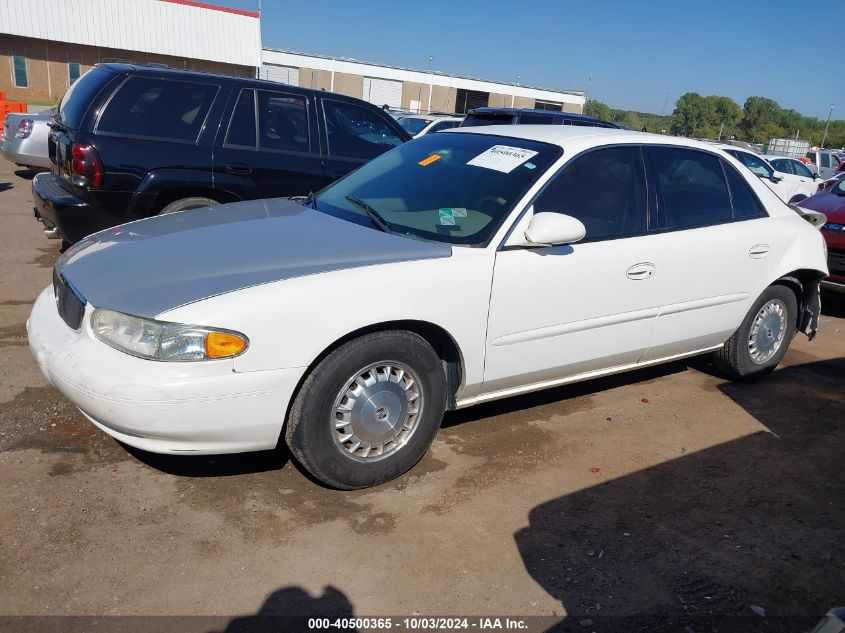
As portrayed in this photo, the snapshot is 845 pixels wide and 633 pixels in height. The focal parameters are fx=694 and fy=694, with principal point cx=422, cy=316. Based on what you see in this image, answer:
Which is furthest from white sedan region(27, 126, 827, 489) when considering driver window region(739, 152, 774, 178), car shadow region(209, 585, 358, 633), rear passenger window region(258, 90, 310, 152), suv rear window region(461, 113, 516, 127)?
driver window region(739, 152, 774, 178)

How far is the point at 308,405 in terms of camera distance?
298 cm

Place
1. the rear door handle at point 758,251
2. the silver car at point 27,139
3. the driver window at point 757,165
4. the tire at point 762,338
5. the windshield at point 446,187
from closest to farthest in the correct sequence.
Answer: the windshield at point 446,187, the rear door handle at point 758,251, the tire at point 762,338, the silver car at point 27,139, the driver window at point 757,165

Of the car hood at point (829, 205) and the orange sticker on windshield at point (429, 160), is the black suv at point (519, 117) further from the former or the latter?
the orange sticker on windshield at point (429, 160)

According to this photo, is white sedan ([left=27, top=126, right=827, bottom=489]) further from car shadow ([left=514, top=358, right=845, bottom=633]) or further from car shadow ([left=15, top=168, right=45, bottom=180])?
car shadow ([left=15, top=168, right=45, bottom=180])

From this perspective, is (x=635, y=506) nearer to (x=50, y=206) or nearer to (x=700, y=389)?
(x=700, y=389)

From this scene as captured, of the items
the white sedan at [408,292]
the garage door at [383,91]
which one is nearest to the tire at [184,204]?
the white sedan at [408,292]

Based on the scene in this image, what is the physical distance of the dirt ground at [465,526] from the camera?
2.61 m

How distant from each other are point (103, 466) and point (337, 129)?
13.2ft

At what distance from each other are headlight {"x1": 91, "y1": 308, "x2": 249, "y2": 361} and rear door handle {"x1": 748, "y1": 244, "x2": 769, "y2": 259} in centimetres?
342

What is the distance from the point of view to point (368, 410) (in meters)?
3.18

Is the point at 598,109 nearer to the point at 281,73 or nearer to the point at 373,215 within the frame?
the point at 281,73

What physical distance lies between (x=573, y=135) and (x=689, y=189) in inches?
35.2

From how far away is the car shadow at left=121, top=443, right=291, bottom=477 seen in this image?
11.1 ft

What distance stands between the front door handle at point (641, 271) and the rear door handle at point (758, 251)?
0.98 m
